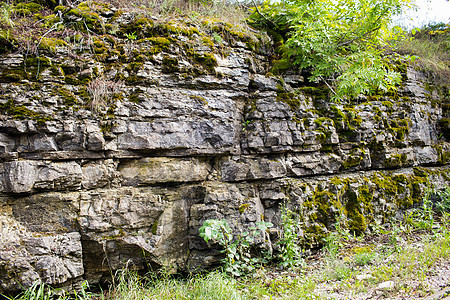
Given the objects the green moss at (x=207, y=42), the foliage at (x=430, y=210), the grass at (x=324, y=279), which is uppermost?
the green moss at (x=207, y=42)

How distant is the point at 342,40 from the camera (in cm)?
552

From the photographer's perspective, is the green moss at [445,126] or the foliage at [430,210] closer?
the foliage at [430,210]

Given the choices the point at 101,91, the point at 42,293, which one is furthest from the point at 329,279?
the point at 101,91

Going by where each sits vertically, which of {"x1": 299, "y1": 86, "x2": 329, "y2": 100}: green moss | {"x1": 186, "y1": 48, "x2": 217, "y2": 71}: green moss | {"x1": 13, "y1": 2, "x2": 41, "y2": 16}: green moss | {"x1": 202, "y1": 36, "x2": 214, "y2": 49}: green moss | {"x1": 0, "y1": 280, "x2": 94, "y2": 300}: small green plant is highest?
{"x1": 13, "y1": 2, "x2": 41, "y2": 16}: green moss

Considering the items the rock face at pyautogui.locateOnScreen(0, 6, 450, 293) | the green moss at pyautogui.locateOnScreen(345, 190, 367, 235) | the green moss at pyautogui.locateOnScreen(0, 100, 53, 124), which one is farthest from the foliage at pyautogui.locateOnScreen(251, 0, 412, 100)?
the green moss at pyautogui.locateOnScreen(0, 100, 53, 124)

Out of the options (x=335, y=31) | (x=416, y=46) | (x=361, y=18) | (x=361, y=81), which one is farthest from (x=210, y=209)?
(x=416, y=46)

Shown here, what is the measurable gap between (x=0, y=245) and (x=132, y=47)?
11.8ft

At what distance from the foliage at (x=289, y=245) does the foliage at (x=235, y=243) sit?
397mm

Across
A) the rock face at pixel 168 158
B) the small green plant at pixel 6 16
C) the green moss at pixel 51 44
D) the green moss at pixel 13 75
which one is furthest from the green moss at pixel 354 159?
the small green plant at pixel 6 16

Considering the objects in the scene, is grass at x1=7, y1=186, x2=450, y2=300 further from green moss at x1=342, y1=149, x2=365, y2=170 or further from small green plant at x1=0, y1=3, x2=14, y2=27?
small green plant at x1=0, y1=3, x2=14, y2=27

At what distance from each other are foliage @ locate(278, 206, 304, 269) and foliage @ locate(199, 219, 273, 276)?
0.40 m

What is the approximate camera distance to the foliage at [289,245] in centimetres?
447

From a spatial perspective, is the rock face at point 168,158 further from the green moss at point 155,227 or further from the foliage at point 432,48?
the foliage at point 432,48

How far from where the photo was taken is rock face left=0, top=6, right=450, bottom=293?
375 cm
